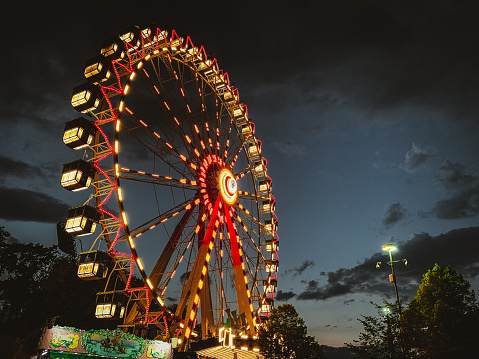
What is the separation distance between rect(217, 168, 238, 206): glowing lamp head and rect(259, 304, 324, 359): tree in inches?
323

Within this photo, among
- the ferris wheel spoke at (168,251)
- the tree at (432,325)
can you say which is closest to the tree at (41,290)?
the ferris wheel spoke at (168,251)

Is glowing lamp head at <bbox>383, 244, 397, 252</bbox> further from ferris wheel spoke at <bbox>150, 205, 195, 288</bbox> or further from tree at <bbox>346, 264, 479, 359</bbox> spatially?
ferris wheel spoke at <bbox>150, 205, 195, 288</bbox>

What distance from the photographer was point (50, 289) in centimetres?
3148

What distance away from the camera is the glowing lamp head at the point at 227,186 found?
76.0 ft

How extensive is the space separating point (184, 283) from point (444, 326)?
1626cm

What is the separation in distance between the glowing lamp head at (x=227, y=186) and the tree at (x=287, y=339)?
26.9 feet

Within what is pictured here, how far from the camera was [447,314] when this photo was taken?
23359mm

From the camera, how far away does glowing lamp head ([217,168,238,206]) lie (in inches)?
912

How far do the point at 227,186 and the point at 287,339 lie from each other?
10465 mm

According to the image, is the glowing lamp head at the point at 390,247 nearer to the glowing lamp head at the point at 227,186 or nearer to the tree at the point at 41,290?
the glowing lamp head at the point at 227,186

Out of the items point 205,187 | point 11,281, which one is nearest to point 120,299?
point 205,187

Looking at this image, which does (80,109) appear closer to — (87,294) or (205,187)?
(205,187)

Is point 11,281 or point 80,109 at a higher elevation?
point 80,109

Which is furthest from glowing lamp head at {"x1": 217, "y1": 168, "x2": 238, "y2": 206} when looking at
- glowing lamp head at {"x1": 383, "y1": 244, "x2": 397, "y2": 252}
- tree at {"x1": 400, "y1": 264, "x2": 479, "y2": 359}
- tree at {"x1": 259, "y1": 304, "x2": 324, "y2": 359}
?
tree at {"x1": 400, "y1": 264, "x2": 479, "y2": 359}
